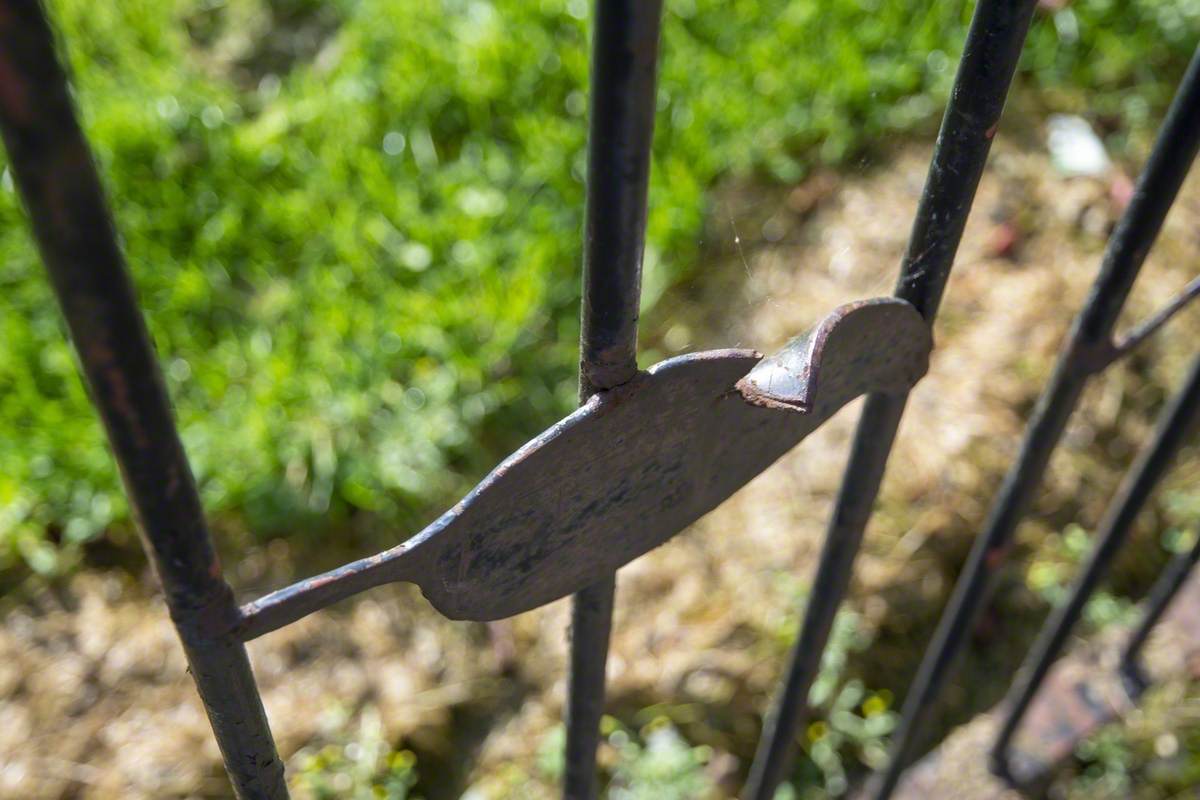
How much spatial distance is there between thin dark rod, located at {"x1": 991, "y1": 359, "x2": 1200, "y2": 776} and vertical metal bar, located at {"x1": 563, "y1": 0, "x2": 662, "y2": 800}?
2.55ft

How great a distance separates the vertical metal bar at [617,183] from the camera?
48cm

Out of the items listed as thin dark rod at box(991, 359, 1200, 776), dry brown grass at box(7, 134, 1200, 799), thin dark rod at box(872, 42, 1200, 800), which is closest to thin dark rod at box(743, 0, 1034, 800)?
thin dark rod at box(872, 42, 1200, 800)

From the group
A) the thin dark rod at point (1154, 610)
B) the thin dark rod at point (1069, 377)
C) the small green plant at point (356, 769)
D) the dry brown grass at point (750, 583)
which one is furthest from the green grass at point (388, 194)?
the thin dark rod at point (1154, 610)

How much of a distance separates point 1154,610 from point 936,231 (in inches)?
41.3

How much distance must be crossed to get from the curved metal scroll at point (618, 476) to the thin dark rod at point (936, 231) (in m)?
0.04

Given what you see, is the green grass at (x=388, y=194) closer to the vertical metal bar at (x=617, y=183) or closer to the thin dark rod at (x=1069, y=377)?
the thin dark rod at (x=1069, y=377)

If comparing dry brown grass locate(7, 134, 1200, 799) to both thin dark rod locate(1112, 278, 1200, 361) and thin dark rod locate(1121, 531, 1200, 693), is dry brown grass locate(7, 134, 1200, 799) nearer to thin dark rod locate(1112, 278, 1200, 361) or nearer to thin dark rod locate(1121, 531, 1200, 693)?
thin dark rod locate(1121, 531, 1200, 693)

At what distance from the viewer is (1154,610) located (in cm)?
154

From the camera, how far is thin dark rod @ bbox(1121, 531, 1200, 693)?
146 centimetres

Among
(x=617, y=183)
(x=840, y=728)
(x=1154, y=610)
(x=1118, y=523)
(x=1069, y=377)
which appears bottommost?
(x=840, y=728)

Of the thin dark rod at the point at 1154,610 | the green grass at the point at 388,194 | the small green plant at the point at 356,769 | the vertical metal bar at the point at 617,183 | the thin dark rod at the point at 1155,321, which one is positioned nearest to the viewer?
the vertical metal bar at the point at 617,183

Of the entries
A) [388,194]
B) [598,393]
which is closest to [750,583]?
[388,194]

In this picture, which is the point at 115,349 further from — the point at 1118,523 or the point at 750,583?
the point at 750,583

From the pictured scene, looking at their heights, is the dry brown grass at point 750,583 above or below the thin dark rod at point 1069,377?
below
